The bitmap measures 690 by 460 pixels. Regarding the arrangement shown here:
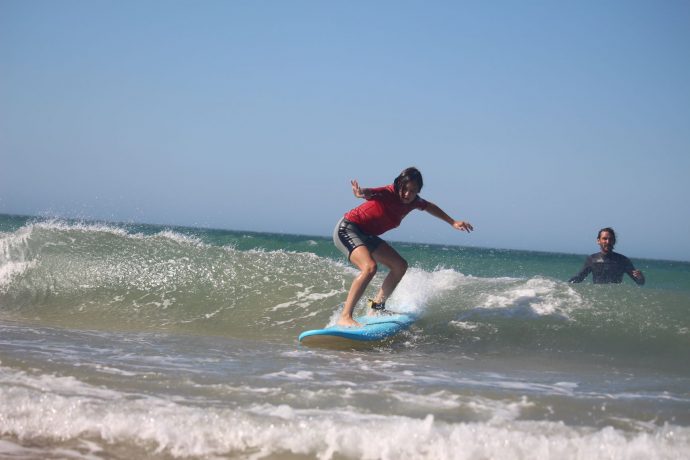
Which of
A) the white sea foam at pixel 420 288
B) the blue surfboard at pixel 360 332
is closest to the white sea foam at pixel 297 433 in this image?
the blue surfboard at pixel 360 332

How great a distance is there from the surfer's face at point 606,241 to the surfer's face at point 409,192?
4070 millimetres

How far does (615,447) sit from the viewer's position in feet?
12.1

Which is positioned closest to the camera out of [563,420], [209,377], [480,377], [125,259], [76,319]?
[563,420]

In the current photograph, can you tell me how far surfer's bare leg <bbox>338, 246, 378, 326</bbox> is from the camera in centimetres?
755

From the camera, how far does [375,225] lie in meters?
7.84

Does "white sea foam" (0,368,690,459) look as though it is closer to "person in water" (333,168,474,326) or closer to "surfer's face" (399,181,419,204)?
"person in water" (333,168,474,326)

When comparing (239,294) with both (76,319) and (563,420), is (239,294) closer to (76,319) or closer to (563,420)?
(76,319)

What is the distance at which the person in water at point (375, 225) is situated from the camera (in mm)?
7512

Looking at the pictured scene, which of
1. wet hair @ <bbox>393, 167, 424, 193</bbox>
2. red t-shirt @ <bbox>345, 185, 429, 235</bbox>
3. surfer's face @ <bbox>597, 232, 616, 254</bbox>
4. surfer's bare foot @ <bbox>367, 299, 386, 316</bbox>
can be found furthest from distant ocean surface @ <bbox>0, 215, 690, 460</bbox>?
wet hair @ <bbox>393, 167, 424, 193</bbox>

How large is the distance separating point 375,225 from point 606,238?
4.29 meters

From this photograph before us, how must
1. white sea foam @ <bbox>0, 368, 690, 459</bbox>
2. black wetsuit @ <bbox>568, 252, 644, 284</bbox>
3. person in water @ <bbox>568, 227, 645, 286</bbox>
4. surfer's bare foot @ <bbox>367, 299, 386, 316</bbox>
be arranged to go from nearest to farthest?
1. white sea foam @ <bbox>0, 368, 690, 459</bbox>
2. surfer's bare foot @ <bbox>367, 299, 386, 316</bbox>
3. person in water @ <bbox>568, 227, 645, 286</bbox>
4. black wetsuit @ <bbox>568, 252, 644, 284</bbox>

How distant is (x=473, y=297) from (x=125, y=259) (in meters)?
6.32

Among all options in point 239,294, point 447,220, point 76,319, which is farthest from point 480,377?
point 76,319

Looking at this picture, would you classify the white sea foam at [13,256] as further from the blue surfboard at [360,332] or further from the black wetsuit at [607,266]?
the black wetsuit at [607,266]
